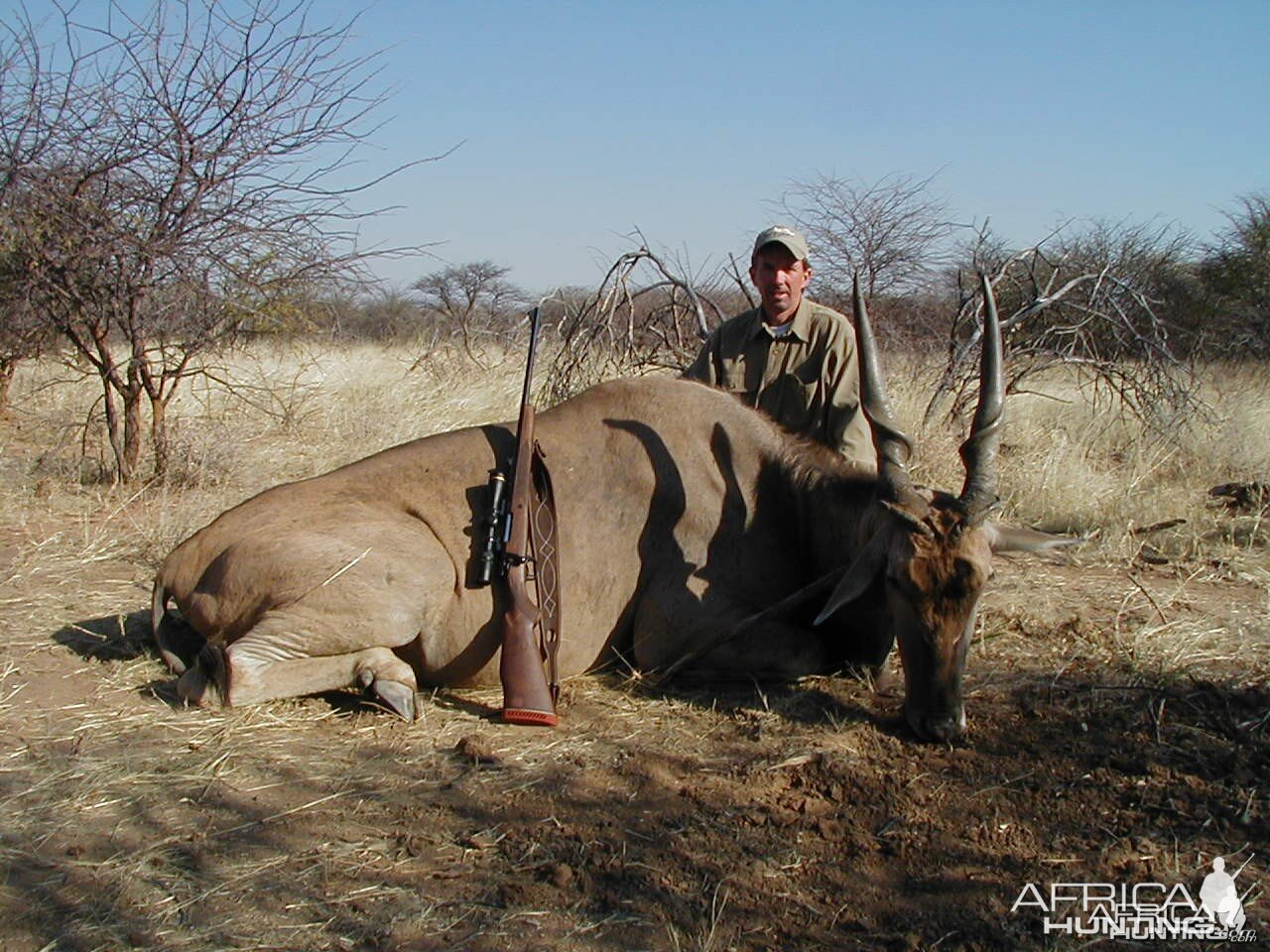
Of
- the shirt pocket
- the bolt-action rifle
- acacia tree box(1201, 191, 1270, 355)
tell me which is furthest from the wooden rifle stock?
acacia tree box(1201, 191, 1270, 355)

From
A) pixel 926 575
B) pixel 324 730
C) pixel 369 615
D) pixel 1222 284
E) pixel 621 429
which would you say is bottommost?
pixel 324 730

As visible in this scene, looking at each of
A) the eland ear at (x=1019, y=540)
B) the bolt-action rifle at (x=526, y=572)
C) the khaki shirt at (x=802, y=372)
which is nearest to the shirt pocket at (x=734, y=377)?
the khaki shirt at (x=802, y=372)

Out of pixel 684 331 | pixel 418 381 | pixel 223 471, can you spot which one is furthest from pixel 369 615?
pixel 418 381

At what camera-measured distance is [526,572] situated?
4.42 meters

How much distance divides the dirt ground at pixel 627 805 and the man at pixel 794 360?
130cm

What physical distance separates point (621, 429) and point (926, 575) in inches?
62.5

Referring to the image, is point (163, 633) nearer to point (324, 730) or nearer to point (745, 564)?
point (324, 730)

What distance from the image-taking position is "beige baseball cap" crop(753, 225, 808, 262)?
5586mm

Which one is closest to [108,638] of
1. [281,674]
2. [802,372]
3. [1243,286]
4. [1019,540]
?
[281,674]

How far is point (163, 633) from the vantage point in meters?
4.61

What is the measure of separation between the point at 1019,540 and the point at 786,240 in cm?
213

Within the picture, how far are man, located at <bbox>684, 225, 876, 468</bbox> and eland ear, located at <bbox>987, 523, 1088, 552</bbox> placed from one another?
1248 millimetres

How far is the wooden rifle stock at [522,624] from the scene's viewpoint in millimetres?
4133

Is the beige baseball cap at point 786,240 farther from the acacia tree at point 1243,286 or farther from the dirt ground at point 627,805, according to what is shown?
the acacia tree at point 1243,286
